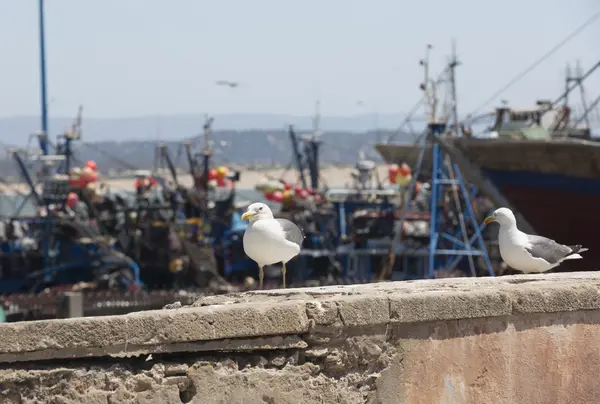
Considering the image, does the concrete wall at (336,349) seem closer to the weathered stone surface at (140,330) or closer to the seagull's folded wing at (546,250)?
the weathered stone surface at (140,330)

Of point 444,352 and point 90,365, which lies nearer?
point 90,365

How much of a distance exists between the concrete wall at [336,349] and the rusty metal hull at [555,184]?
13671 mm

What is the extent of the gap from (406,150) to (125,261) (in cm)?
1198

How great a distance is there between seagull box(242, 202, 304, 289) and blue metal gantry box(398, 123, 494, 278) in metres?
17.7

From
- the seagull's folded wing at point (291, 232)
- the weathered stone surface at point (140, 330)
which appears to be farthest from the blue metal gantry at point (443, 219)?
the weathered stone surface at point (140, 330)

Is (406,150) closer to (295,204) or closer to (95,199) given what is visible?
(295,204)

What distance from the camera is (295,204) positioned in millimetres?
32469

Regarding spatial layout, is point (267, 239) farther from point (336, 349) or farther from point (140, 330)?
point (140, 330)

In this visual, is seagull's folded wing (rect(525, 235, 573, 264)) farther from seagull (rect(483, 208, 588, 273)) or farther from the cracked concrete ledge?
the cracked concrete ledge

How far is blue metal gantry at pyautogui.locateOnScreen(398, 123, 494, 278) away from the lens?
26062 millimetres

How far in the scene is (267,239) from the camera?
678 cm

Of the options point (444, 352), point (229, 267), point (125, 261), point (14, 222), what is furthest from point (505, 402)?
point (14, 222)

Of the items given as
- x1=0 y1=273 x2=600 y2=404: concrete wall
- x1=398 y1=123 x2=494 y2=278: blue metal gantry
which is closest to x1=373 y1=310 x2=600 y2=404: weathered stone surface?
x1=0 y1=273 x2=600 y2=404: concrete wall

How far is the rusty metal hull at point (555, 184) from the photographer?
67.6 ft
